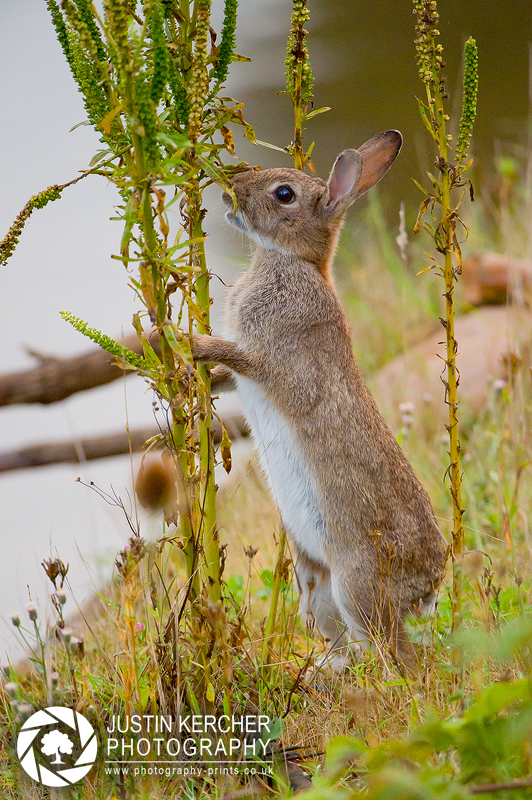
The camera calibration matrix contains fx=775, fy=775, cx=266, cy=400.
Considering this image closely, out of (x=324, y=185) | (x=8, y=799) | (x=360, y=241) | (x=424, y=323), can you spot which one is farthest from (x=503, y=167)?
(x=8, y=799)

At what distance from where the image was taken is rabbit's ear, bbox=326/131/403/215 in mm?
3178

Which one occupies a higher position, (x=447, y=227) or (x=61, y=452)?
(x=61, y=452)

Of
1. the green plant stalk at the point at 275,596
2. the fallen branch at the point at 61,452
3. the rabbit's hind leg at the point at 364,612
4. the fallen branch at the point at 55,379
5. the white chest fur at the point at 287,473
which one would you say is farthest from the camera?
the fallen branch at the point at 61,452

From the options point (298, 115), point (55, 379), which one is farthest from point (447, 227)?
point (55, 379)

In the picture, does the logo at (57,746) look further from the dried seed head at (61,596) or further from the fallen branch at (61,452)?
the fallen branch at (61,452)

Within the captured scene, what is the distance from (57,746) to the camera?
2.26m

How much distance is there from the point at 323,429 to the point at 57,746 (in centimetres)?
147

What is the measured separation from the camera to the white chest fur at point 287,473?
10.1 feet

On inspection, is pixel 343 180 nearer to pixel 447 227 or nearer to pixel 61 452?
pixel 447 227

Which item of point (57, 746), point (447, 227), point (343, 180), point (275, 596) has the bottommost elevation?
point (57, 746)

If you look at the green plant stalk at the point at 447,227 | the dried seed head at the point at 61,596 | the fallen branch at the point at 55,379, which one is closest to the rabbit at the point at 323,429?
the green plant stalk at the point at 447,227

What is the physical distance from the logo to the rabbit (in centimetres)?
102

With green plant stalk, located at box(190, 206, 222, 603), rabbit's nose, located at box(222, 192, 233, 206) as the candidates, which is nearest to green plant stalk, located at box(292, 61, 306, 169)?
rabbit's nose, located at box(222, 192, 233, 206)

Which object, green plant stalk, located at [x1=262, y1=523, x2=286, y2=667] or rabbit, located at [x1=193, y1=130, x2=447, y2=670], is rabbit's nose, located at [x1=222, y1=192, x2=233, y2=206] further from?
green plant stalk, located at [x1=262, y1=523, x2=286, y2=667]
